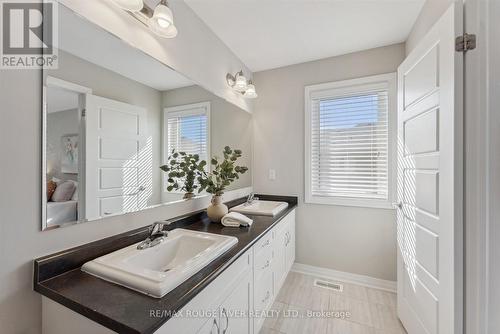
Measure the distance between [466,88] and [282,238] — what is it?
5.26 ft

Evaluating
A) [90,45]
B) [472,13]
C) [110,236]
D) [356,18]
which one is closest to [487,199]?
[472,13]

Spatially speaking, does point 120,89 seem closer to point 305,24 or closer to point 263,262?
point 263,262

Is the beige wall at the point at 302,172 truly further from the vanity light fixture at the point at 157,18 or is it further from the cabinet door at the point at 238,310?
the vanity light fixture at the point at 157,18

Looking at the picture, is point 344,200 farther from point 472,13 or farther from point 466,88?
point 472,13

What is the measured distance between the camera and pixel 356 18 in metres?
1.71

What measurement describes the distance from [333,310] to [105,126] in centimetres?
222

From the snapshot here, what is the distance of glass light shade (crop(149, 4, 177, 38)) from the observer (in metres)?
1.15

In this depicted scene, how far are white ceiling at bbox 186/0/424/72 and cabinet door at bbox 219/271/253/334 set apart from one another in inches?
75.5

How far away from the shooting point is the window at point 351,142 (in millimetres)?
2121

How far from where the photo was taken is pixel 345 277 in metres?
2.25

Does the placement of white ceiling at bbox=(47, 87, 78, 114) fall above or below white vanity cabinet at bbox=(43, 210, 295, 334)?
above

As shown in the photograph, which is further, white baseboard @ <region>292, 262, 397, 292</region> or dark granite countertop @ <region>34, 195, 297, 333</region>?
white baseboard @ <region>292, 262, 397, 292</region>

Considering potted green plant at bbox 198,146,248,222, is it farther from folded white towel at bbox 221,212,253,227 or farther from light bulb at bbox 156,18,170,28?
light bulb at bbox 156,18,170,28

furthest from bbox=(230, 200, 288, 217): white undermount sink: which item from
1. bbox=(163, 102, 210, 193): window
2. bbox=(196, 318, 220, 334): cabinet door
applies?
bbox=(196, 318, 220, 334): cabinet door
